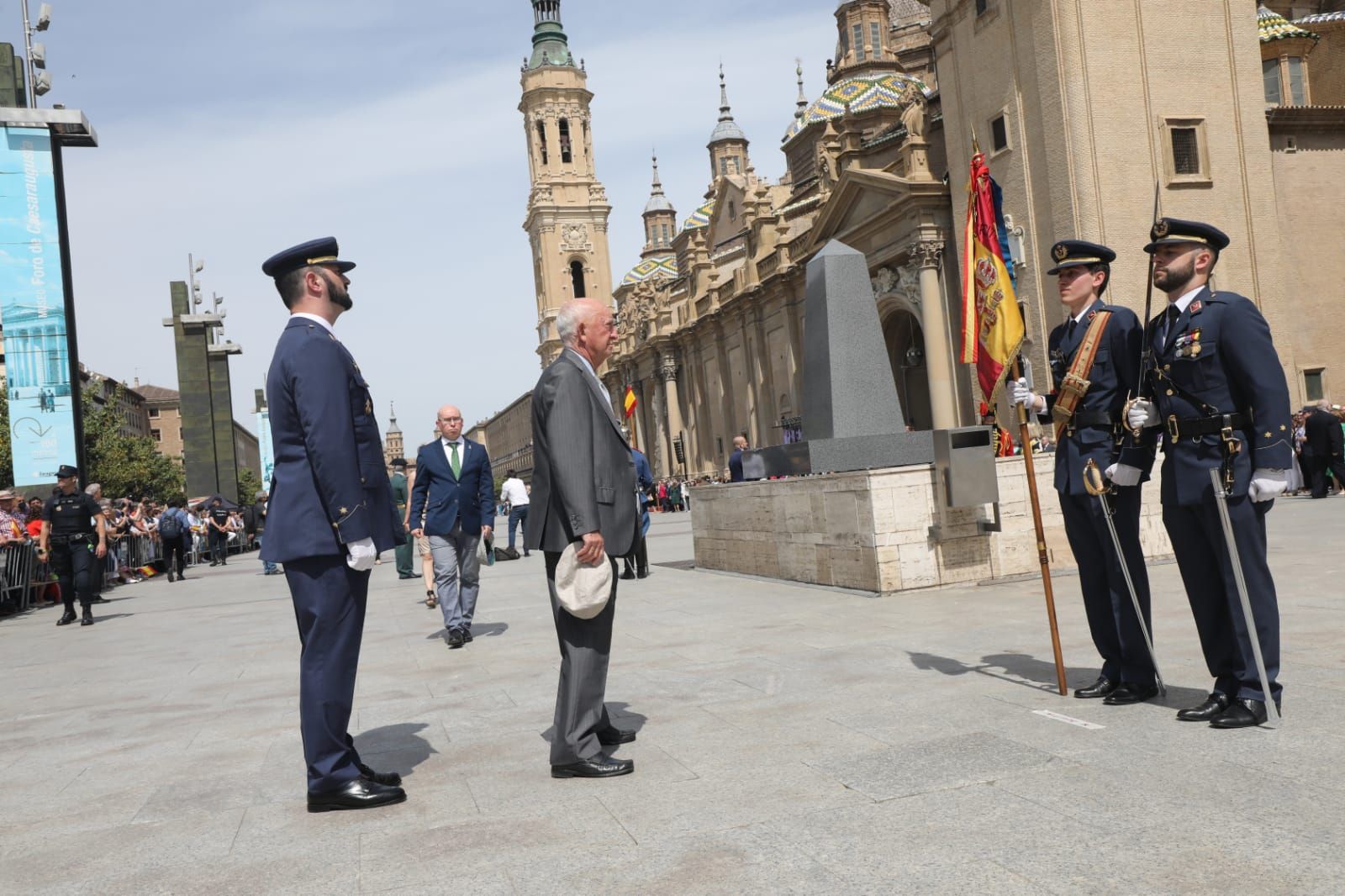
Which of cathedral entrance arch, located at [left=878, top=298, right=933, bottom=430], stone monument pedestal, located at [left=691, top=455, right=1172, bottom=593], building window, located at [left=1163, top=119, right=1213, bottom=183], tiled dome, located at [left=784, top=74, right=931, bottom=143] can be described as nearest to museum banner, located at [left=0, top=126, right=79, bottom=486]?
stone monument pedestal, located at [left=691, top=455, right=1172, bottom=593]

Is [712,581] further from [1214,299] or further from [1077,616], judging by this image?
[1214,299]

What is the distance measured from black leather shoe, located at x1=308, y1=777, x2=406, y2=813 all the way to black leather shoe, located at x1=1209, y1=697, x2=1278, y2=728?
10.6 feet

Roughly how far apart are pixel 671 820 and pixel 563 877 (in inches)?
23.9

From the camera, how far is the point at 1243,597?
4.66 metres

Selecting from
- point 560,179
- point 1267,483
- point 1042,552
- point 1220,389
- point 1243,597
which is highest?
point 560,179

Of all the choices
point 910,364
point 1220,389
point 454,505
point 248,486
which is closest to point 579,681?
point 1220,389

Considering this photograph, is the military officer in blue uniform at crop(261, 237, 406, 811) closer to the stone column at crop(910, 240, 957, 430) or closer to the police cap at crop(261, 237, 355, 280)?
the police cap at crop(261, 237, 355, 280)

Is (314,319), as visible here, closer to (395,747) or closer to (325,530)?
(325,530)

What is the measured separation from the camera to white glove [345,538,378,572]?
439 centimetres

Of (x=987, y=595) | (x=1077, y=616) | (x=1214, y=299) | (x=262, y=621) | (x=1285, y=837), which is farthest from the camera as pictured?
(x=262, y=621)

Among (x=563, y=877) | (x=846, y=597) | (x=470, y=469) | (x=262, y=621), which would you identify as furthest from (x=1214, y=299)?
(x=262, y=621)

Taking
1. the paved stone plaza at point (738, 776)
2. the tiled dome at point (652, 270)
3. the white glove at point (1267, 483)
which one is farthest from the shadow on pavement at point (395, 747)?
the tiled dome at point (652, 270)

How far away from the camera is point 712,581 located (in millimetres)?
12984

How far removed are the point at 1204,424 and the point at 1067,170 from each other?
78.9ft
